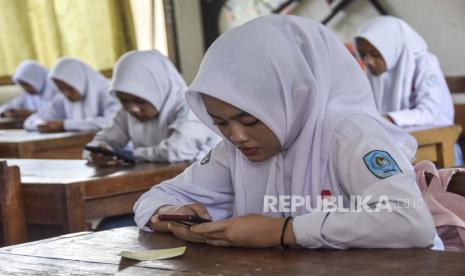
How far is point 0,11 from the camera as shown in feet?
26.5

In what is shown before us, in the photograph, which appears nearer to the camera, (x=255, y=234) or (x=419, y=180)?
(x=255, y=234)

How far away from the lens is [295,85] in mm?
1603

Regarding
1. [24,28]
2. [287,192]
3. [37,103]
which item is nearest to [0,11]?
[24,28]

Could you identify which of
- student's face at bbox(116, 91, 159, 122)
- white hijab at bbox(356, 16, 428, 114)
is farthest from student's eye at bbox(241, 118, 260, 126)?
white hijab at bbox(356, 16, 428, 114)

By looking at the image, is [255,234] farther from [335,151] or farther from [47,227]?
[47,227]

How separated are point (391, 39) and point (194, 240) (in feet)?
9.89

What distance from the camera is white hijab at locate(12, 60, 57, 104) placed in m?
7.70

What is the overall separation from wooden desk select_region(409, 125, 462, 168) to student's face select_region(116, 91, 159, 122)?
119cm

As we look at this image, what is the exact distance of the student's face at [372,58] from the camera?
4.36m

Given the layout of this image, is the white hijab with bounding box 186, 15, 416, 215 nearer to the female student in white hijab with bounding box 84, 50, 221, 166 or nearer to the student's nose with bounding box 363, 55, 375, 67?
the female student in white hijab with bounding box 84, 50, 221, 166

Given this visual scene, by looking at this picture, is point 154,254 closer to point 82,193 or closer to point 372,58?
point 82,193

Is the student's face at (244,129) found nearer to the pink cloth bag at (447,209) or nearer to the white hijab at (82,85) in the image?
the pink cloth bag at (447,209)

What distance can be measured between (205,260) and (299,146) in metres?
0.37

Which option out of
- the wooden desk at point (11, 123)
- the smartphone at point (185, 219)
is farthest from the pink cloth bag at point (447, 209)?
the wooden desk at point (11, 123)
